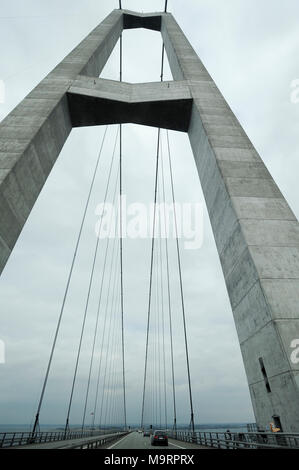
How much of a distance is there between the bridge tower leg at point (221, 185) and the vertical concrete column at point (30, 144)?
0.03 meters

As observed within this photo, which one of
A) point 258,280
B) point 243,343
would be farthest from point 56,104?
point 243,343

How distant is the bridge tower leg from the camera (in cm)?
540

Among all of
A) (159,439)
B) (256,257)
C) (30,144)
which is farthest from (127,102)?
(159,439)

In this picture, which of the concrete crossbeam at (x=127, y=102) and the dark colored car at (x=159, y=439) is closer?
the concrete crossbeam at (x=127, y=102)

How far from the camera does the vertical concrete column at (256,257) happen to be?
202 inches

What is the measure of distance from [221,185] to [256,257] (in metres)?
2.73

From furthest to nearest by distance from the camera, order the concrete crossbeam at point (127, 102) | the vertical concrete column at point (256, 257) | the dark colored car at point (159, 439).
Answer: the dark colored car at point (159, 439) < the concrete crossbeam at point (127, 102) < the vertical concrete column at point (256, 257)

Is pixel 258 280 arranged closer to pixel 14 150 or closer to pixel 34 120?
pixel 14 150

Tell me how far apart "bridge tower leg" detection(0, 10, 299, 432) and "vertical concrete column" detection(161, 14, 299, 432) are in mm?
23

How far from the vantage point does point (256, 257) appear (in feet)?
20.0

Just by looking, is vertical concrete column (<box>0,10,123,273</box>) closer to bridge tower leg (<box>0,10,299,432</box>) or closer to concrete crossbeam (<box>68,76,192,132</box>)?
bridge tower leg (<box>0,10,299,432</box>)

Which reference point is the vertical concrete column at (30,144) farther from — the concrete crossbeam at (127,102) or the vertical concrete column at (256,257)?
the vertical concrete column at (256,257)

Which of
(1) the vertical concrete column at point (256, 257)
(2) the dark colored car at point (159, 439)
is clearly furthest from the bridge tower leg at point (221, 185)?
(2) the dark colored car at point (159, 439)
